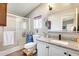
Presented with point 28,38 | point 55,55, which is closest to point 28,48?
point 28,38

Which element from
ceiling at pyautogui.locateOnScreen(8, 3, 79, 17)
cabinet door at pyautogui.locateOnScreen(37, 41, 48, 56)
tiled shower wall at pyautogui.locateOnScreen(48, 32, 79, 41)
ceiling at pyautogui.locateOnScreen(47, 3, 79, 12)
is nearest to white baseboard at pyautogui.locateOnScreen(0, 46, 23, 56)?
cabinet door at pyautogui.locateOnScreen(37, 41, 48, 56)

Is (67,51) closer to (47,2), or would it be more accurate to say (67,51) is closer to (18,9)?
(47,2)

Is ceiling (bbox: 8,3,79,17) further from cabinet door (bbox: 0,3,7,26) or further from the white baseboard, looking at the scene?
the white baseboard

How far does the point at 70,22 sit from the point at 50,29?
39 cm

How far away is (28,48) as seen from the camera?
4.76 feet

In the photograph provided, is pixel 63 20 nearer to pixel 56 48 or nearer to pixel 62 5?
pixel 62 5

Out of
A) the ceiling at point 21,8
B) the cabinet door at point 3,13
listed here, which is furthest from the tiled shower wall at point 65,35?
the cabinet door at point 3,13

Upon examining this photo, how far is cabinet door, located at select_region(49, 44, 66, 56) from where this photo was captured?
49.4 inches

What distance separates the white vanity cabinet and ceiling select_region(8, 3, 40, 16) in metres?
0.51

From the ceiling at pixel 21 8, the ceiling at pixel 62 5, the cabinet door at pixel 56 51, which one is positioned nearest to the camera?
the cabinet door at pixel 56 51

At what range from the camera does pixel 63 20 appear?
1.60 metres

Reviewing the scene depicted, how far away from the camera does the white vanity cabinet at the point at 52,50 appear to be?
45.6 inches

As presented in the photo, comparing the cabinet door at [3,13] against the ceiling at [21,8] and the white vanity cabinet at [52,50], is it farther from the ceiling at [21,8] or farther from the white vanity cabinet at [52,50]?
the white vanity cabinet at [52,50]

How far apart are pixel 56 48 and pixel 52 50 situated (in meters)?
0.08
